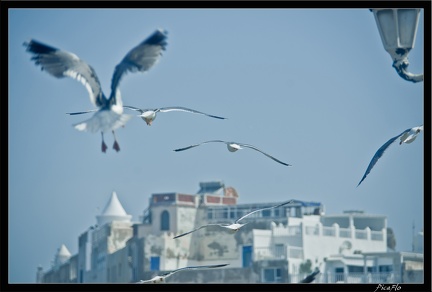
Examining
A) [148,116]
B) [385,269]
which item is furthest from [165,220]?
[148,116]

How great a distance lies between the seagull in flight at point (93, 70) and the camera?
30.8m

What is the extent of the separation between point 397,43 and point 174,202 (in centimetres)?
7746

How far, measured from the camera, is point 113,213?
10219 centimetres

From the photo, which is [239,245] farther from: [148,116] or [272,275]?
[148,116]

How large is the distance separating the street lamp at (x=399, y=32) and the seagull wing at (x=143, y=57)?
15.4 m

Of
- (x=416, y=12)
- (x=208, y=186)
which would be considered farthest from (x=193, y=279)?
(x=416, y=12)

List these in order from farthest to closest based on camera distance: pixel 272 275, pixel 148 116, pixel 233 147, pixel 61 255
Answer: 1. pixel 61 255
2. pixel 272 275
3. pixel 148 116
4. pixel 233 147

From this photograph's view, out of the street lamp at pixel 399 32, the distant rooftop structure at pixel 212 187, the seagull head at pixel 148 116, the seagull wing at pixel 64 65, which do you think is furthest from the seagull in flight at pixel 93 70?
the distant rooftop structure at pixel 212 187

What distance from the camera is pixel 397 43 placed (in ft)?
52.0

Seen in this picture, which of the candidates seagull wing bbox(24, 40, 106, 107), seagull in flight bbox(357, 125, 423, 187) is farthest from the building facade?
seagull in flight bbox(357, 125, 423, 187)

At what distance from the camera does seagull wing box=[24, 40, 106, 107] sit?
108 ft

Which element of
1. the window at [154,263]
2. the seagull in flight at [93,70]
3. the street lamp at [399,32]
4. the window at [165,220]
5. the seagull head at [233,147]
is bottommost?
the street lamp at [399,32]

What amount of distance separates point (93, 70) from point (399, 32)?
59.7 feet

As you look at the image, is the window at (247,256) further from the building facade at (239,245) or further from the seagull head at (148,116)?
the seagull head at (148,116)
